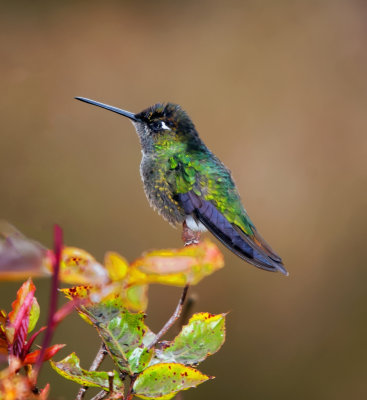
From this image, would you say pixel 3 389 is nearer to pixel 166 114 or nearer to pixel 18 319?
pixel 18 319

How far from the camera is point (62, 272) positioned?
302 mm

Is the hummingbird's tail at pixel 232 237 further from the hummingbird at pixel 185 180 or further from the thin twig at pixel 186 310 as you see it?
the thin twig at pixel 186 310

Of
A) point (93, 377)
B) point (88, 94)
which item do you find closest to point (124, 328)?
point (93, 377)

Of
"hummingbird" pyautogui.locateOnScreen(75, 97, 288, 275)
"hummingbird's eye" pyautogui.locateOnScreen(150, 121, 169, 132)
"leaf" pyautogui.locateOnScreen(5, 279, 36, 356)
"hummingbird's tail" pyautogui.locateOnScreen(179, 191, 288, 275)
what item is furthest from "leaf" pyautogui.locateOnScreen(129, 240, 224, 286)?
"hummingbird's eye" pyautogui.locateOnScreen(150, 121, 169, 132)

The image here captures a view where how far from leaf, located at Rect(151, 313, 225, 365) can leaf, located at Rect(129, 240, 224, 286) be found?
0.14 meters

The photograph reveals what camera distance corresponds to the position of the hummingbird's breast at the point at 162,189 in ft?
3.88

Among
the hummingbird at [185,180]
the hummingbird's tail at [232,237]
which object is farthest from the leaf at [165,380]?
the hummingbird at [185,180]

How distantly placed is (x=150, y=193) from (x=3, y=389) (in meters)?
0.92

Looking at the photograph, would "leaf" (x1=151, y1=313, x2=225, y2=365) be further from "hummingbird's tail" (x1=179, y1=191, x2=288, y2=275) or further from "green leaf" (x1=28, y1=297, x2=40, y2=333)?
"hummingbird's tail" (x1=179, y1=191, x2=288, y2=275)

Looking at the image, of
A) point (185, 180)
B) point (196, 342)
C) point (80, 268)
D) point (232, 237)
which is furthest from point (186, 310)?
point (185, 180)

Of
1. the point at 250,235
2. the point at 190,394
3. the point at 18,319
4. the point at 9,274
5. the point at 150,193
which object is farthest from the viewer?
the point at 190,394

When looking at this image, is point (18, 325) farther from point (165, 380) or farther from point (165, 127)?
point (165, 127)

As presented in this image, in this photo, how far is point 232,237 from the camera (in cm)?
100

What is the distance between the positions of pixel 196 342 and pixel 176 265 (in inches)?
6.9
